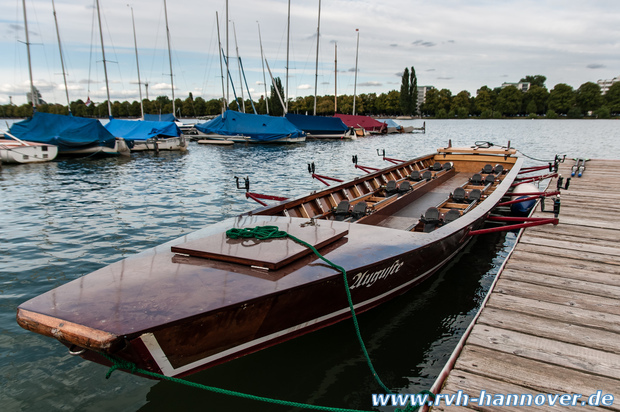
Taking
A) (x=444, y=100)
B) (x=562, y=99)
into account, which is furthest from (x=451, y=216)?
(x=444, y=100)

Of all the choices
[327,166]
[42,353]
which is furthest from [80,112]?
[42,353]

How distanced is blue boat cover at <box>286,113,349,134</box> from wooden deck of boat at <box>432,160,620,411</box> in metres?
44.6

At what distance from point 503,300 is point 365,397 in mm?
2074

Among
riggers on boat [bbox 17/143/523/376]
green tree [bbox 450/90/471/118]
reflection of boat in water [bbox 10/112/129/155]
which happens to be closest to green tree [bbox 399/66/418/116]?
green tree [bbox 450/90/471/118]

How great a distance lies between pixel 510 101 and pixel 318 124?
138087 millimetres

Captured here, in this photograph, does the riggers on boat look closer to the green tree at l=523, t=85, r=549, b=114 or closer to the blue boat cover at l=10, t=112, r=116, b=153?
the blue boat cover at l=10, t=112, r=116, b=153

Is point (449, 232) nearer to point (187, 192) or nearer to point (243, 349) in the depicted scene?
point (243, 349)

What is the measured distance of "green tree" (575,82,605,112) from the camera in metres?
144

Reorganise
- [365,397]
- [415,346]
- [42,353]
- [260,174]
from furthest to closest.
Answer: [260,174], [415,346], [42,353], [365,397]

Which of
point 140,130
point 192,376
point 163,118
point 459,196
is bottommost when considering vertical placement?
point 192,376

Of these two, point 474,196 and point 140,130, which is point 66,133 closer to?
point 140,130

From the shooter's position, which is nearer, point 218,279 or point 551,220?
point 218,279

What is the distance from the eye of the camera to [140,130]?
34781 millimetres

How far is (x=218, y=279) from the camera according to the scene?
3895mm
